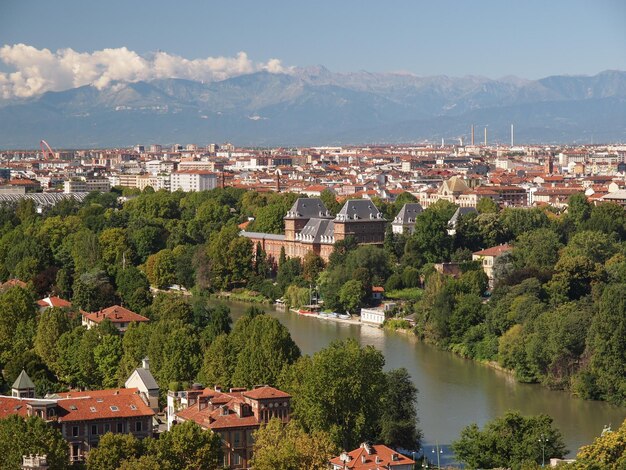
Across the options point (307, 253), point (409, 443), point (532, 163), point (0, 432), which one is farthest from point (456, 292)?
point (532, 163)

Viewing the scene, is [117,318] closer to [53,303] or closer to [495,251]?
[53,303]

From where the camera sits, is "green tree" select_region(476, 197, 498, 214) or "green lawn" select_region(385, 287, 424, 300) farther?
"green tree" select_region(476, 197, 498, 214)

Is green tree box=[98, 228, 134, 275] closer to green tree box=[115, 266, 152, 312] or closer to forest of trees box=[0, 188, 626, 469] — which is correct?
forest of trees box=[0, 188, 626, 469]

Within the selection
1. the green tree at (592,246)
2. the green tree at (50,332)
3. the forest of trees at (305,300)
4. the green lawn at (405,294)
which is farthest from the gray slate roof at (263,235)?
the green tree at (50,332)

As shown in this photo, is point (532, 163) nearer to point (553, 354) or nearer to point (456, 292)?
point (456, 292)

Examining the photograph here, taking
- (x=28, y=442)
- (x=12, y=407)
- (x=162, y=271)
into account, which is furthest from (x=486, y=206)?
(x=28, y=442)

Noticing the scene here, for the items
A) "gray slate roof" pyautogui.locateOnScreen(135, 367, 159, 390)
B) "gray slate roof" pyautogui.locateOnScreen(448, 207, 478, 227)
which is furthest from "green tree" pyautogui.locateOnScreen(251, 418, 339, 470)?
"gray slate roof" pyautogui.locateOnScreen(448, 207, 478, 227)
